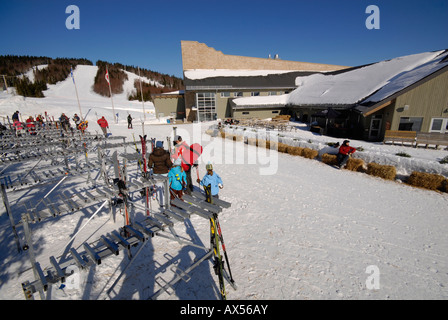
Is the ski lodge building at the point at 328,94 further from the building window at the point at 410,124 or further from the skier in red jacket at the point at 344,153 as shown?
the skier in red jacket at the point at 344,153

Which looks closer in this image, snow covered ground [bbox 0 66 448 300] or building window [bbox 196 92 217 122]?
snow covered ground [bbox 0 66 448 300]

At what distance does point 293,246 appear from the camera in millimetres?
5520

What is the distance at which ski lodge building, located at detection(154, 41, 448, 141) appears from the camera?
50.8ft

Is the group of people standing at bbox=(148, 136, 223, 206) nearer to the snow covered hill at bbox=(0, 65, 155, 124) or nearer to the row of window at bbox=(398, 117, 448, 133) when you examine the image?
the row of window at bbox=(398, 117, 448, 133)

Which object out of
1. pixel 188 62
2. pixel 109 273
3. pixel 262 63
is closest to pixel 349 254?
pixel 109 273

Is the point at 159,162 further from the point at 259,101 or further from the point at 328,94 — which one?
Result: the point at 259,101

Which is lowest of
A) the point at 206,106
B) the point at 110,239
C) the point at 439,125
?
the point at 110,239

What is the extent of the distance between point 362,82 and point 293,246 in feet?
80.7

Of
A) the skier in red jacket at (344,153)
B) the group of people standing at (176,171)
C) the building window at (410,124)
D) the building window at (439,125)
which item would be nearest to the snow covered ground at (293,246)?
the group of people standing at (176,171)

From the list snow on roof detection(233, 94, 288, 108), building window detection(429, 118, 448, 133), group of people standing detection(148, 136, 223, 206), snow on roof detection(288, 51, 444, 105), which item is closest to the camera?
group of people standing detection(148, 136, 223, 206)

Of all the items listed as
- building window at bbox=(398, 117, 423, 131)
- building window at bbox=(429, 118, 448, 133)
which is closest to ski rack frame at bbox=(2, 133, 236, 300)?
building window at bbox=(398, 117, 423, 131)

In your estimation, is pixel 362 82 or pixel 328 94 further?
pixel 328 94

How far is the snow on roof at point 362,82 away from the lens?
20.3 m

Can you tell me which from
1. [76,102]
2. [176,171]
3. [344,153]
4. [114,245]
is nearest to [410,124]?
[344,153]
